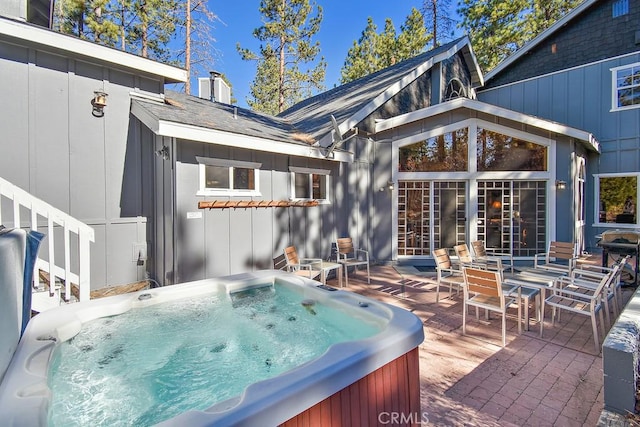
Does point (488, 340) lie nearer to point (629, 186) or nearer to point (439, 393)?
point (439, 393)

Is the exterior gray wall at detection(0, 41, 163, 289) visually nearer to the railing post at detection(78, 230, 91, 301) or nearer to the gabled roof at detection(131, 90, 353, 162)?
the gabled roof at detection(131, 90, 353, 162)

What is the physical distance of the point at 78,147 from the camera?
5133mm

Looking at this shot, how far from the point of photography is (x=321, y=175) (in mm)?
7562

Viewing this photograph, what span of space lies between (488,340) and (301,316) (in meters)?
2.46

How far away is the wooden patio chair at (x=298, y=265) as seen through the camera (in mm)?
6105

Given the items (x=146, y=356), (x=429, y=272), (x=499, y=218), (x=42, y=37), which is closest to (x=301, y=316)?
(x=146, y=356)

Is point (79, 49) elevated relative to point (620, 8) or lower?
lower

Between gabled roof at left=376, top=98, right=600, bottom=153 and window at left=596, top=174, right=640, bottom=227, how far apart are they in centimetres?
349

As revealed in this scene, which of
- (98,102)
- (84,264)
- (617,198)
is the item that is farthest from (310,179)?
(617,198)

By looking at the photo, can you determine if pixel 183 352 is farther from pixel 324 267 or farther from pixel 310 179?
pixel 310 179

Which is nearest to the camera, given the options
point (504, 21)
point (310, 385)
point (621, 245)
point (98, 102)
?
point (310, 385)

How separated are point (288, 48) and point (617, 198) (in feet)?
54.4

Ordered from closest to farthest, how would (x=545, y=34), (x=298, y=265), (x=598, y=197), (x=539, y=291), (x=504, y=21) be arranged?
1. (x=539, y=291)
2. (x=298, y=265)
3. (x=598, y=197)
4. (x=545, y=34)
5. (x=504, y=21)

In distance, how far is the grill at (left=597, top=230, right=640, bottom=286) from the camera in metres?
6.27
